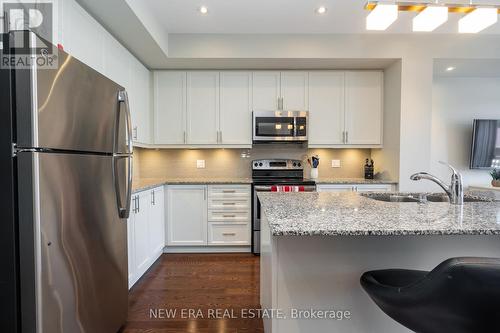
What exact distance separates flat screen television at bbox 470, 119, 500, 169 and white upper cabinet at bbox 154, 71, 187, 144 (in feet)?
13.3

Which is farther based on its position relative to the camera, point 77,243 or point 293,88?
point 293,88

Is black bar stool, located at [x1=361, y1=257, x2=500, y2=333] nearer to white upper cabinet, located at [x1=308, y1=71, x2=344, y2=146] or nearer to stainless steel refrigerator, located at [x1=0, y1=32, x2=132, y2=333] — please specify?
stainless steel refrigerator, located at [x1=0, y1=32, x2=132, y2=333]

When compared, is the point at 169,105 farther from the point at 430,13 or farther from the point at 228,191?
the point at 430,13

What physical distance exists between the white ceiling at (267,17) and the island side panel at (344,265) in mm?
2215

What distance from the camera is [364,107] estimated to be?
3289 millimetres

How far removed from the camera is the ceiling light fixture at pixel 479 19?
1.57 m

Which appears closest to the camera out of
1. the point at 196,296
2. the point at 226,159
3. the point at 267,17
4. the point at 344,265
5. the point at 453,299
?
the point at 453,299

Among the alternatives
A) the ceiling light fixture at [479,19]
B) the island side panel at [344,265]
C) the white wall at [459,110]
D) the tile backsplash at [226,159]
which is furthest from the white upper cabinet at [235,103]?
the white wall at [459,110]

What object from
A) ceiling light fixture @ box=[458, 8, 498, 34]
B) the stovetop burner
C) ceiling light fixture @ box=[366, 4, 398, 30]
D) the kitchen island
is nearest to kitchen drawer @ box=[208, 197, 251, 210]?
the stovetop burner

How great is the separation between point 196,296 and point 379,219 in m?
1.72

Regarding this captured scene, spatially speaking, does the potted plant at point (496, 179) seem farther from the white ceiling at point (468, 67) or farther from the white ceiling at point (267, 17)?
the white ceiling at point (267, 17)

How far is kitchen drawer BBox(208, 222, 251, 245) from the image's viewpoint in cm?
306

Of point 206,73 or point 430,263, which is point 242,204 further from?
point 430,263

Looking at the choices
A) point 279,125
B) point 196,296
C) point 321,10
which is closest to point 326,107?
point 279,125
